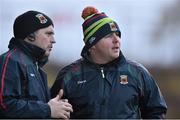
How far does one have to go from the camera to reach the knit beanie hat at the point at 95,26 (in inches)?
300

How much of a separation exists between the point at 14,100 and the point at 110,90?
92 cm

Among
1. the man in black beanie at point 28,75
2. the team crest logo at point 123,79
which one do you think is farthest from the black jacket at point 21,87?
the team crest logo at point 123,79

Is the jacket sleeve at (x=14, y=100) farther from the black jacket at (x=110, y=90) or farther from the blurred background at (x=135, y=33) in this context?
the blurred background at (x=135, y=33)

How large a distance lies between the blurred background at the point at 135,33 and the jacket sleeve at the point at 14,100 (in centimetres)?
761

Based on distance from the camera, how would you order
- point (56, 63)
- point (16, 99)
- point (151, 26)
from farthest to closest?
1. point (151, 26)
2. point (56, 63)
3. point (16, 99)

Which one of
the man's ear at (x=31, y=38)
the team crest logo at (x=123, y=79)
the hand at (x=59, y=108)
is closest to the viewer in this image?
the hand at (x=59, y=108)

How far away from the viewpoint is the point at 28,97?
693cm

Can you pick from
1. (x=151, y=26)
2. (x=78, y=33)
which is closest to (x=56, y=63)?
(x=78, y=33)

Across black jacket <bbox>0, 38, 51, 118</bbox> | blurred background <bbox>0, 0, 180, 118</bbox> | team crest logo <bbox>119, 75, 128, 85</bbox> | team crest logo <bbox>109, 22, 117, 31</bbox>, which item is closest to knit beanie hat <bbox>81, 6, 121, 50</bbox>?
team crest logo <bbox>109, 22, 117, 31</bbox>

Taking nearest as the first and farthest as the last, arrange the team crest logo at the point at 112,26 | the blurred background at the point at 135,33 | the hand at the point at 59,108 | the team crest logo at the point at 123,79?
the hand at the point at 59,108 < the team crest logo at the point at 123,79 < the team crest logo at the point at 112,26 < the blurred background at the point at 135,33

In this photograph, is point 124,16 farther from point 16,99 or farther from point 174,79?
point 16,99

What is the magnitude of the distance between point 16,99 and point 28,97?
4.9 inches

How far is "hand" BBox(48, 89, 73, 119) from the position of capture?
22.8ft

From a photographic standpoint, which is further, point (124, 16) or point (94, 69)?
point (124, 16)
